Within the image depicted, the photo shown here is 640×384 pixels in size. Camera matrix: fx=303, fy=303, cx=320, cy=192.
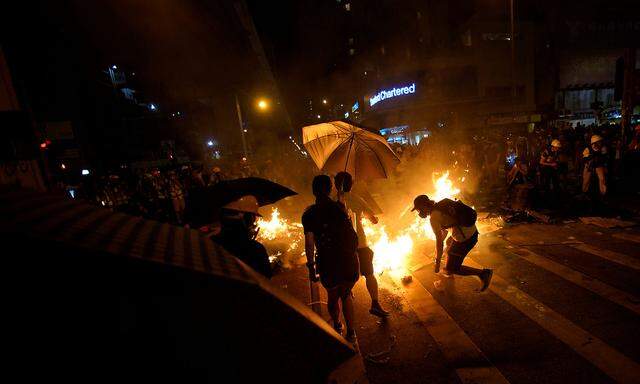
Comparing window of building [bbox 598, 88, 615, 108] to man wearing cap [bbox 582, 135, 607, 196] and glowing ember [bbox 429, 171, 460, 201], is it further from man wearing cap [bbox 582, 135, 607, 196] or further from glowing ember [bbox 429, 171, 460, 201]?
glowing ember [bbox 429, 171, 460, 201]

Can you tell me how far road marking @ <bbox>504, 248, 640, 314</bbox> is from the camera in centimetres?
442

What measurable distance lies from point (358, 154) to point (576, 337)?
422 centimetres

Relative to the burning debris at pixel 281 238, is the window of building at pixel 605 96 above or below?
above

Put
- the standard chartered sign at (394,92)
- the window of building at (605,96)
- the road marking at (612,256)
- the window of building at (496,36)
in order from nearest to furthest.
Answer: the road marking at (612,256), the standard chartered sign at (394,92), the window of building at (496,36), the window of building at (605,96)

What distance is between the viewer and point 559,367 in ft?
11.0

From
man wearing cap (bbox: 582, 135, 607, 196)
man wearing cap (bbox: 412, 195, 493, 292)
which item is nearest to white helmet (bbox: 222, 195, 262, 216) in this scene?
man wearing cap (bbox: 412, 195, 493, 292)

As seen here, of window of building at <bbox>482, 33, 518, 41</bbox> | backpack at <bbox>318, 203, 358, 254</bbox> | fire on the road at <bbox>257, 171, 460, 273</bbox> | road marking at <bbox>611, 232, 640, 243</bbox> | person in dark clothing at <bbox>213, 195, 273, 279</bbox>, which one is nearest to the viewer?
person in dark clothing at <bbox>213, 195, 273, 279</bbox>

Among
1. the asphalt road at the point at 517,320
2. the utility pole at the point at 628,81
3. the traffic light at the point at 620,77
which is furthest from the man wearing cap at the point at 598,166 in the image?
the asphalt road at the point at 517,320

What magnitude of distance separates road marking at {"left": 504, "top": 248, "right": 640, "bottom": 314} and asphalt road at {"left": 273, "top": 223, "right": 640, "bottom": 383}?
0.05 ft

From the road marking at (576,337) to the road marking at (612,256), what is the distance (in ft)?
7.78

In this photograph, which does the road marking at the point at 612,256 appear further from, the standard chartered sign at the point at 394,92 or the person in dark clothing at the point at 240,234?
the standard chartered sign at the point at 394,92

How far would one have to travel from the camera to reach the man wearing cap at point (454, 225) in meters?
4.86

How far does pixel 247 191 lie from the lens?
3566 mm

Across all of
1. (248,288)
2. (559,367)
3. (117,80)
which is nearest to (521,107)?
(559,367)
